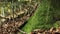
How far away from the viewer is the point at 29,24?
4.45 metres

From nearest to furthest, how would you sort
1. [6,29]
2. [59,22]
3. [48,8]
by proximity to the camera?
[59,22]
[48,8]
[6,29]

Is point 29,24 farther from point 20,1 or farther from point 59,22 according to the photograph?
point 20,1

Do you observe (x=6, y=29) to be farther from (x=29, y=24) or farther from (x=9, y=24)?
(x=29, y=24)

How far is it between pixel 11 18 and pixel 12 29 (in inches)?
32.6

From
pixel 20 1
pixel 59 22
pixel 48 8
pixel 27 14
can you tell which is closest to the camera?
pixel 59 22

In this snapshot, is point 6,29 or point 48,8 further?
point 6,29

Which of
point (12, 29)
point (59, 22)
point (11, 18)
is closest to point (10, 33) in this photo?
point (12, 29)

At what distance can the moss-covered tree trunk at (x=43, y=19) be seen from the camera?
4.12 meters

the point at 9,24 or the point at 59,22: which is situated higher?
the point at 59,22

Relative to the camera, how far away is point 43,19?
4.23 metres

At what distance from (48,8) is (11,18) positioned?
146 cm

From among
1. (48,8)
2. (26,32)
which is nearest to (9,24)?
(26,32)

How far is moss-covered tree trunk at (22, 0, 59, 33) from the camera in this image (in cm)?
412

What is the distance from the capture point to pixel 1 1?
6.07 metres
